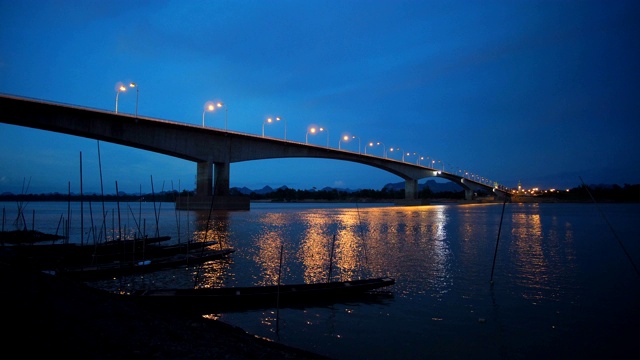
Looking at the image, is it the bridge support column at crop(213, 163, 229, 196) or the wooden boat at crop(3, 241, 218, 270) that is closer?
the wooden boat at crop(3, 241, 218, 270)

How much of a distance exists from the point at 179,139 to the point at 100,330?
50.5 m

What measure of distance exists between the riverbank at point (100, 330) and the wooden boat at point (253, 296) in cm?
149

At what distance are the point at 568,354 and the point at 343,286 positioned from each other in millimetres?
5621

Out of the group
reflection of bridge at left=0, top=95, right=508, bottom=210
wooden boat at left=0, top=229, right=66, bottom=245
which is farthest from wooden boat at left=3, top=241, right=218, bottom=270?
reflection of bridge at left=0, top=95, right=508, bottom=210

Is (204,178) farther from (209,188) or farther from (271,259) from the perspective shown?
(271,259)

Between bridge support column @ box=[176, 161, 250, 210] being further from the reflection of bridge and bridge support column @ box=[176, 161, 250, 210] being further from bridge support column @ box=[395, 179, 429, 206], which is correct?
bridge support column @ box=[395, 179, 429, 206]

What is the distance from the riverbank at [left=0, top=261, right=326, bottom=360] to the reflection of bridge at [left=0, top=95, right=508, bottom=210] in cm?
2674

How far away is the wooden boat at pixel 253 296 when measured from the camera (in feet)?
33.4

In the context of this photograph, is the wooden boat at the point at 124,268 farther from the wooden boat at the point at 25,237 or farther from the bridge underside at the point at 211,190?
the bridge underside at the point at 211,190

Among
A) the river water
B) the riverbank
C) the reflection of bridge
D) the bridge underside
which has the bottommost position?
the river water

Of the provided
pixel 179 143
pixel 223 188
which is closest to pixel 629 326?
pixel 179 143

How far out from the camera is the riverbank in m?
5.65

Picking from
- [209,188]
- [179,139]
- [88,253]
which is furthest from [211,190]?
[88,253]

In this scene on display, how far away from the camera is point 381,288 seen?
13188 mm
